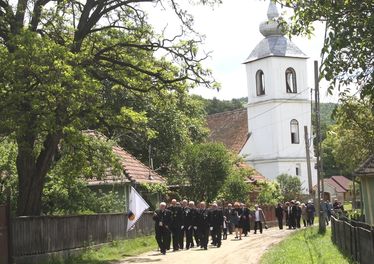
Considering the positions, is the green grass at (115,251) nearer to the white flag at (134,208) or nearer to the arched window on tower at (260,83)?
the white flag at (134,208)

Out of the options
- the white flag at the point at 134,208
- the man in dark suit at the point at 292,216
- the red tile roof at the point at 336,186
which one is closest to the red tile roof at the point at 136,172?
the white flag at the point at 134,208

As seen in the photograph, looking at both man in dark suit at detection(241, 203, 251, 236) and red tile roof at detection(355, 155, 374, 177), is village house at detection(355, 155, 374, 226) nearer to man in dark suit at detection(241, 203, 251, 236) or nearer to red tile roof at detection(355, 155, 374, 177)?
red tile roof at detection(355, 155, 374, 177)

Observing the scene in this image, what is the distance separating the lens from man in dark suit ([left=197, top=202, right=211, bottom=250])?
2342 cm

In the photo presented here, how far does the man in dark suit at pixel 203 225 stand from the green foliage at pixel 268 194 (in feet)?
75.3

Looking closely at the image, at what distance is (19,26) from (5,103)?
3.49 m

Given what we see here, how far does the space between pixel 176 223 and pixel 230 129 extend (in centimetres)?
4893

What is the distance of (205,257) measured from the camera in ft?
65.6

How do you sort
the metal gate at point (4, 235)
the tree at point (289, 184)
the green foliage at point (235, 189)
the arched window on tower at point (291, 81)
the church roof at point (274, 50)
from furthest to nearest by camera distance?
the arched window on tower at point (291, 81) → the church roof at point (274, 50) → the tree at point (289, 184) → the green foliage at point (235, 189) → the metal gate at point (4, 235)

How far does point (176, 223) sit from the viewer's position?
23.5 meters

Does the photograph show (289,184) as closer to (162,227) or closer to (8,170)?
(162,227)

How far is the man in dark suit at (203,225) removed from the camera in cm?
2342

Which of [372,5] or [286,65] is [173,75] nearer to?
[372,5]

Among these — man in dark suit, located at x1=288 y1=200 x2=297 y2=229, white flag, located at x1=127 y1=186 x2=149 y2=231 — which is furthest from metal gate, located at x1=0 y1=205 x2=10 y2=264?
man in dark suit, located at x1=288 y1=200 x2=297 y2=229

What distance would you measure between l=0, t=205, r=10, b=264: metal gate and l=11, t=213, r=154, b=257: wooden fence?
2.04 ft
